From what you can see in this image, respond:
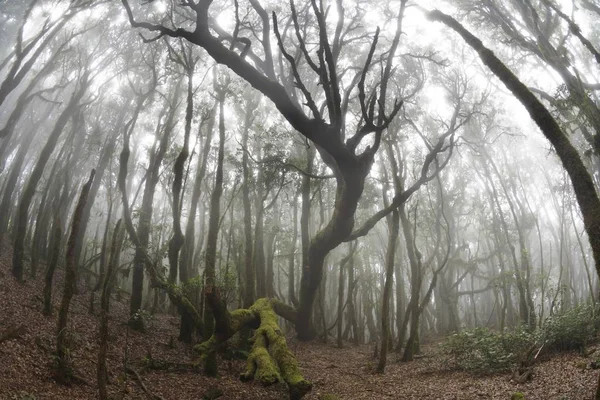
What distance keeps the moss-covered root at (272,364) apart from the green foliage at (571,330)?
19.3 feet

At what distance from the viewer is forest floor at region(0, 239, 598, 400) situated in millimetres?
5848

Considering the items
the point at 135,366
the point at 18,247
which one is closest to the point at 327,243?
the point at 135,366

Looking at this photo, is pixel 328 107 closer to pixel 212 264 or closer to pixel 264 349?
pixel 264 349

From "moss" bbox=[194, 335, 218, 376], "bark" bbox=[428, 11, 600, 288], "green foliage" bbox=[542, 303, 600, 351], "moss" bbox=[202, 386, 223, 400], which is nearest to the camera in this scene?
"bark" bbox=[428, 11, 600, 288]

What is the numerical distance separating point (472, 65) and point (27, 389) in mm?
17558

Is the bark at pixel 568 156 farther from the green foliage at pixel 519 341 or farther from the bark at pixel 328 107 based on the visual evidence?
the green foliage at pixel 519 341

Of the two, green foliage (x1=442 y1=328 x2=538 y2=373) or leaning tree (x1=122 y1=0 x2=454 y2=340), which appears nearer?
leaning tree (x1=122 y1=0 x2=454 y2=340)

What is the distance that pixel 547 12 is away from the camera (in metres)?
11.6

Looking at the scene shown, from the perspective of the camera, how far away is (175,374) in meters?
7.82

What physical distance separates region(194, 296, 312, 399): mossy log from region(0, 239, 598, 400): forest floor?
92 centimetres

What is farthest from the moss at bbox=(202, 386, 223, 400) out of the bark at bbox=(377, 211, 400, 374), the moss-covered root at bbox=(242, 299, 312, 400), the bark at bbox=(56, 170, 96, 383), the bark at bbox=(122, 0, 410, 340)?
the bark at bbox=(122, 0, 410, 340)

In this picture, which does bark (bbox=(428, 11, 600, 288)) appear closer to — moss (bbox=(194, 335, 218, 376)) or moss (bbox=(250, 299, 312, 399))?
moss (bbox=(250, 299, 312, 399))

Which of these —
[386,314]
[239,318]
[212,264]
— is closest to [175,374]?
[239,318]

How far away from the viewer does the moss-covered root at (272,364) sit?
573 cm
